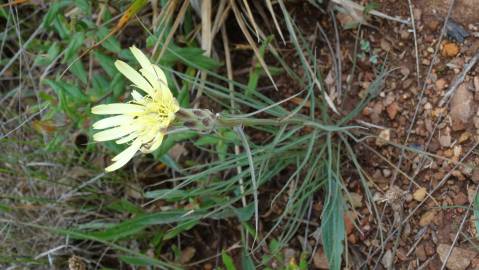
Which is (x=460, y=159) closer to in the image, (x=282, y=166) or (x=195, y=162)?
(x=282, y=166)

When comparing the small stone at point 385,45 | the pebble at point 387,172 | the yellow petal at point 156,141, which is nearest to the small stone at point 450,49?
the small stone at point 385,45

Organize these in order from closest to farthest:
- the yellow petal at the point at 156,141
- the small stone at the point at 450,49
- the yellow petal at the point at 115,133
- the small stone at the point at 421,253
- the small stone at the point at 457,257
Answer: the yellow petal at the point at 156,141, the yellow petal at the point at 115,133, the small stone at the point at 457,257, the small stone at the point at 421,253, the small stone at the point at 450,49

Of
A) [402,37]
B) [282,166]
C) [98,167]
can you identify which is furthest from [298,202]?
[98,167]

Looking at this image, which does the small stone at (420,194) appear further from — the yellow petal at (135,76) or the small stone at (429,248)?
the yellow petal at (135,76)

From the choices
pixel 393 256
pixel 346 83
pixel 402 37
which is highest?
pixel 402 37

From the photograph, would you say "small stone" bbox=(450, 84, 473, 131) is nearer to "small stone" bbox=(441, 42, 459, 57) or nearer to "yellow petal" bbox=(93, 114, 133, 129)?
"small stone" bbox=(441, 42, 459, 57)

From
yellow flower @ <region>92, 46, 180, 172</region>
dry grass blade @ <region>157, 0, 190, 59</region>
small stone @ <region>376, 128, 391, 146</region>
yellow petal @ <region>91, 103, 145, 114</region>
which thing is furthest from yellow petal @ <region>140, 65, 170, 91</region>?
small stone @ <region>376, 128, 391, 146</region>
